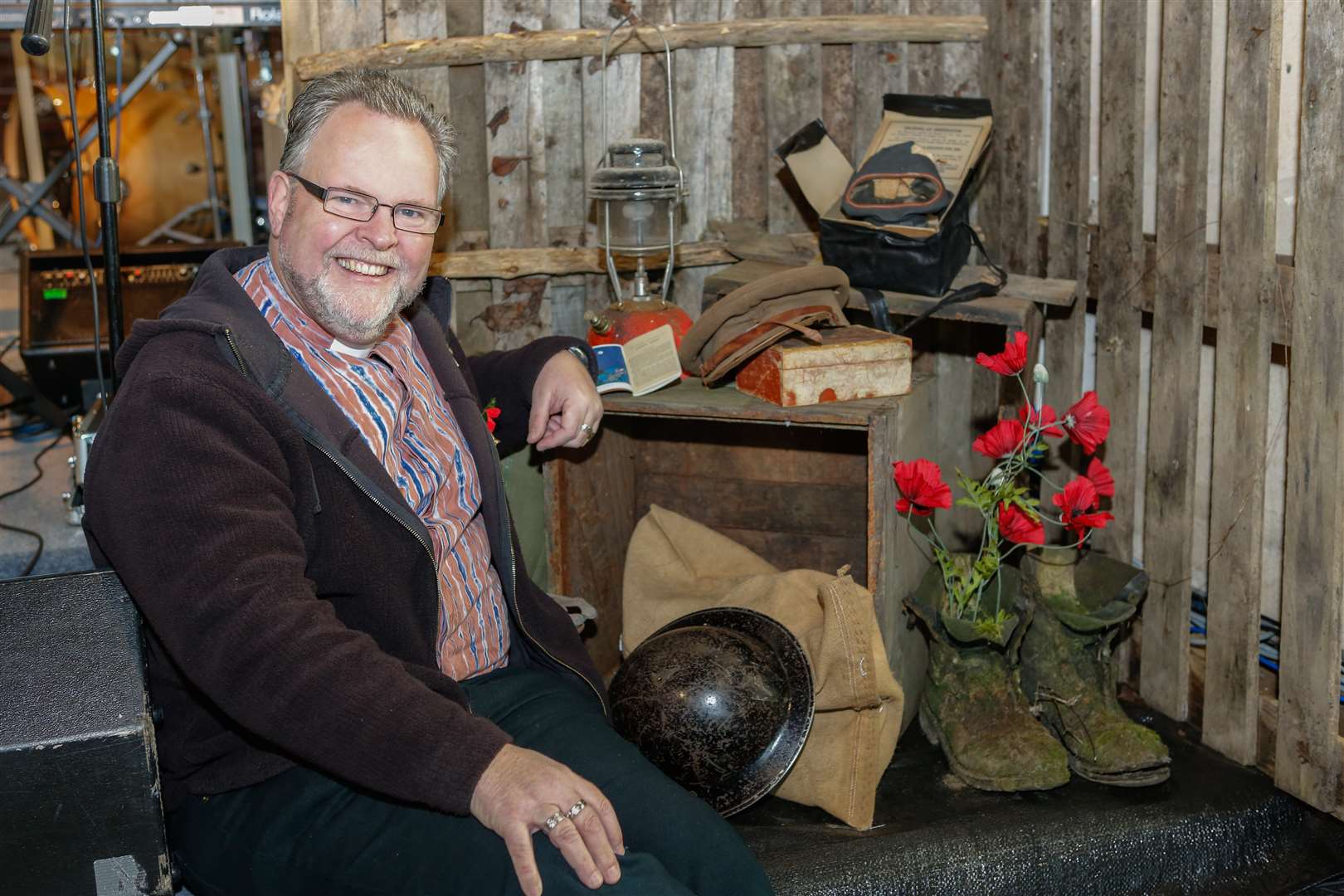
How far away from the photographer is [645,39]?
3.71m

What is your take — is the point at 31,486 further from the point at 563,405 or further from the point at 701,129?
the point at 701,129

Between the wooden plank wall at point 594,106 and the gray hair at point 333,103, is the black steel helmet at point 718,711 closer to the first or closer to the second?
the gray hair at point 333,103

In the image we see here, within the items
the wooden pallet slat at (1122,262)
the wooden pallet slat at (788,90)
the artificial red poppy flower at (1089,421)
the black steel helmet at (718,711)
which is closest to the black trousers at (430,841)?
the black steel helmet at (718,711)

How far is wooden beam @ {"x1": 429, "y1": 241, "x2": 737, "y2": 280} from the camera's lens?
3.81m

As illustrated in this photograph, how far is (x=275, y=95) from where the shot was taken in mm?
6922

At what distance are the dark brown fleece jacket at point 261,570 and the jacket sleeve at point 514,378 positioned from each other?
2.57 feet

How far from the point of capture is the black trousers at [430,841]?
6.35 ft

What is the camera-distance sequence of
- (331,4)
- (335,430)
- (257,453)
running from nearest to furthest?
(257,453), (335,430), (331,4)

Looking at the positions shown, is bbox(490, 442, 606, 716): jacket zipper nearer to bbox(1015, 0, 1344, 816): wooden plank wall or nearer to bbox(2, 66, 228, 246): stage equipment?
bbox(1015, 0, 1344, 816): wooden plank wall

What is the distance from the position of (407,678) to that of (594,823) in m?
0.34

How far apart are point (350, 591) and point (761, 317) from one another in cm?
133

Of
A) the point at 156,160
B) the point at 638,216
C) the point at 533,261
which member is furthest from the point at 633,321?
the point at 156,160

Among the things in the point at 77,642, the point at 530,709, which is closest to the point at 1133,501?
the point at 530,709

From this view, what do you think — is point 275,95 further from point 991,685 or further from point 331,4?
point 991,685
